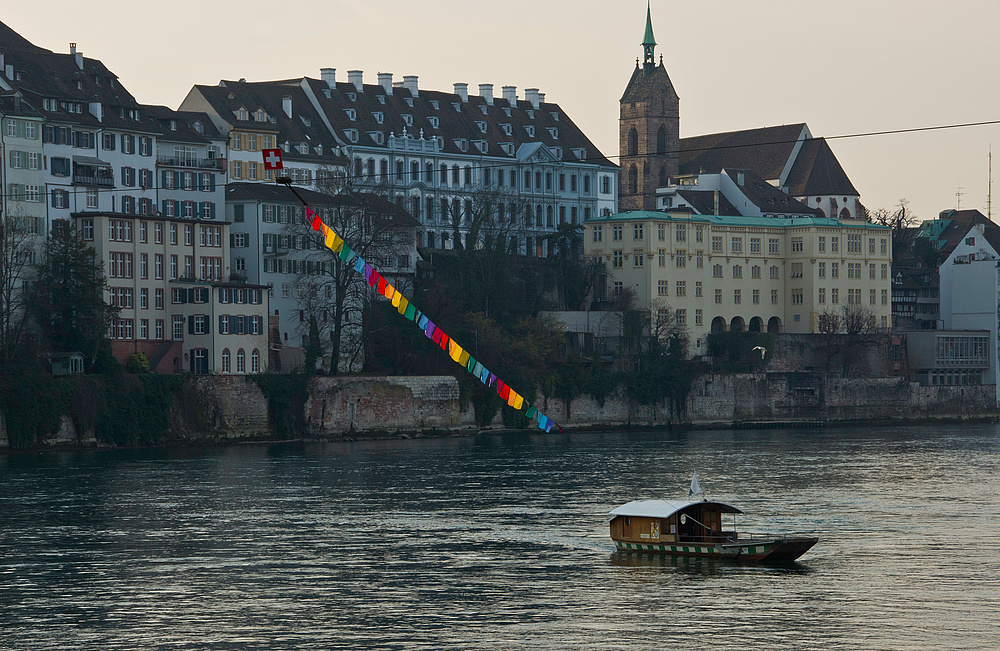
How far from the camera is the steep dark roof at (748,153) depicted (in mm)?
171750

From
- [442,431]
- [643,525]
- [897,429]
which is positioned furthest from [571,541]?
[897,429]

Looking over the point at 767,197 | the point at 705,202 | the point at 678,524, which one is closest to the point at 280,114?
the point at 705,202

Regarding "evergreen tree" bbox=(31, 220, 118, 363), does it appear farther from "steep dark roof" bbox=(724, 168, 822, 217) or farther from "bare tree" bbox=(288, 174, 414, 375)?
"steep dark roof" bbox=(724, 168, 822, 217)

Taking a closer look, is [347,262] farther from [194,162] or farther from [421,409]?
[194,162]

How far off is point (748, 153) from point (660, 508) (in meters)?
126

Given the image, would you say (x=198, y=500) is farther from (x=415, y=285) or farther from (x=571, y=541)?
(x=415, y=285)

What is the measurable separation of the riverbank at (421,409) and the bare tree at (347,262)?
4.02m

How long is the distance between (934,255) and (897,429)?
122 feet

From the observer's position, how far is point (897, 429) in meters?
127

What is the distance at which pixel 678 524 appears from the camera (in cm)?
5375

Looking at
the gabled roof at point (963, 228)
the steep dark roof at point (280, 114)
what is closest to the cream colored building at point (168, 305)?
the steep dark roof at point (280, 114)

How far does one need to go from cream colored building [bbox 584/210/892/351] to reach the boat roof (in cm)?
7707

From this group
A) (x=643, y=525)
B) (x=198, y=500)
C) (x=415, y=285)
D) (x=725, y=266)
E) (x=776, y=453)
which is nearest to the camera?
(x=643, y=525)

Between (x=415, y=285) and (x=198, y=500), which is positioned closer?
(x=198, y=500)
